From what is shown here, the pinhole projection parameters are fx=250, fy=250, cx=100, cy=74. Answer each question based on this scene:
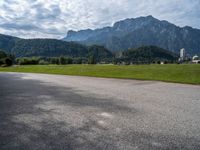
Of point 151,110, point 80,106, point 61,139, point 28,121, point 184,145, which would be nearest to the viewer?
point 184,145

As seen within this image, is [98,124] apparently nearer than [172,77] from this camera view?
Yes

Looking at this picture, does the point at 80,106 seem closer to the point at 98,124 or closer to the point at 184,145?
the point at 98,124

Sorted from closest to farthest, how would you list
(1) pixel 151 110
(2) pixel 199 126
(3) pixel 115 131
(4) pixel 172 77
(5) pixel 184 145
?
(5) pixel 184 145 < (3) pixel 115 131 < (2) pixel 199 126 < (1) pixel 151 110 < (4) pixel 172 77

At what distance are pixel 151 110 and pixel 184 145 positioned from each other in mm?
3287

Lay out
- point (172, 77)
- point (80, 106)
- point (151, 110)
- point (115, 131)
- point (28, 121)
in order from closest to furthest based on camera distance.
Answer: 1. point (115, 131)
2. point (28, 121)
3. point (151, 110)
4. point (80, 106)
5. point (172, 77)

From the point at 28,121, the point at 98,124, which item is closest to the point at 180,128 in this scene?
the point at 98,124

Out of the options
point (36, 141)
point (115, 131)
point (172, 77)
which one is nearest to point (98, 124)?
point (115, 131)

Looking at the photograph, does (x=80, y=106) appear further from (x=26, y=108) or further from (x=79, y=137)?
(x=79, y=137)

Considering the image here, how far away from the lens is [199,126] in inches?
236

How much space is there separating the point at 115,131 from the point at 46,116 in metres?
2.47

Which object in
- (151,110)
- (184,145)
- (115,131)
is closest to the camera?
(184,145)

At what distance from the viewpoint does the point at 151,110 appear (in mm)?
7926

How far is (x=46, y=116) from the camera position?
716 centimetres

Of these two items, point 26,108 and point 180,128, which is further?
point 26,108
